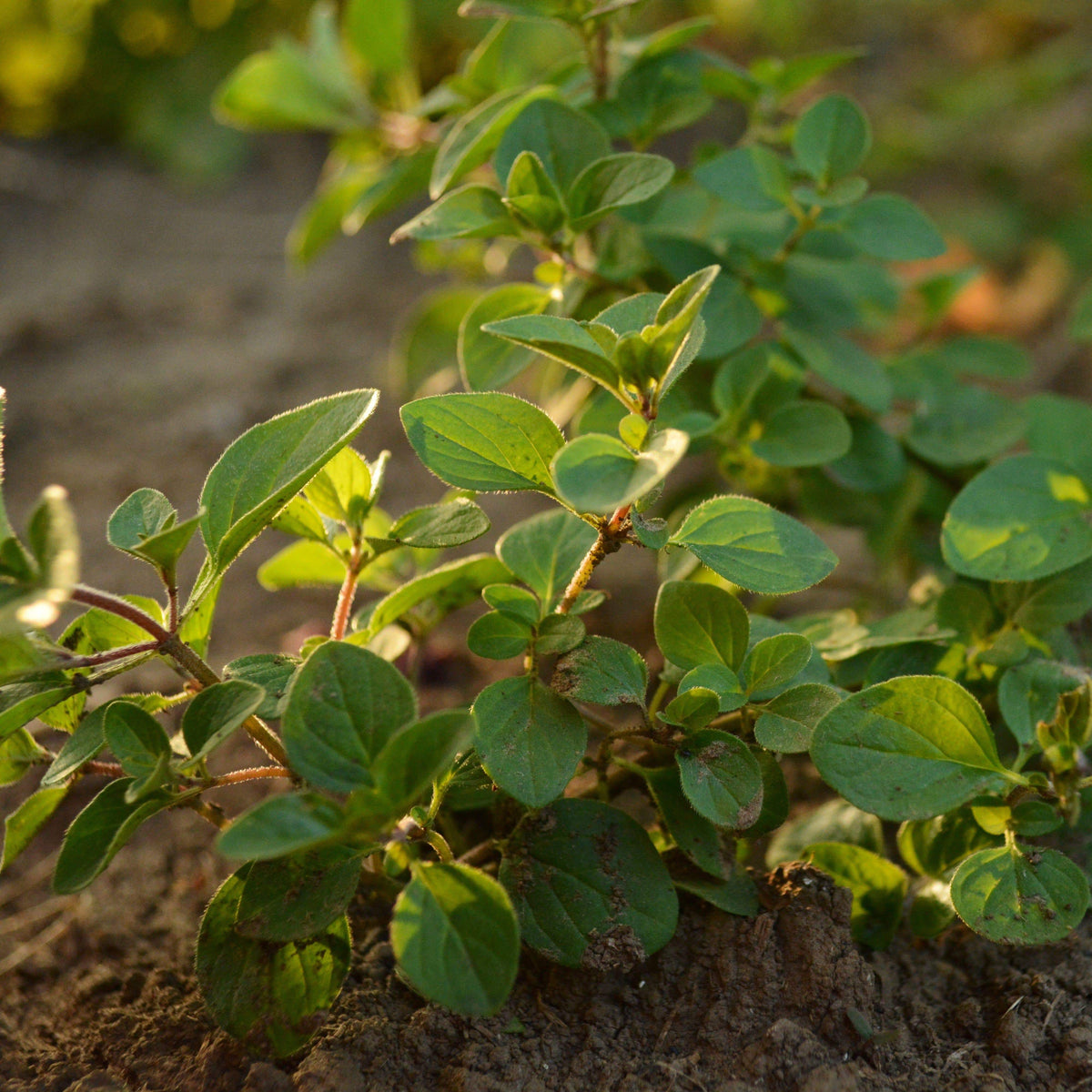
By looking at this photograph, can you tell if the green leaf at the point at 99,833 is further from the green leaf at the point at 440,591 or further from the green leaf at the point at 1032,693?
the green leaf at the point at 1032,693

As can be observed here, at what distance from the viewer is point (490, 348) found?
1351 mm

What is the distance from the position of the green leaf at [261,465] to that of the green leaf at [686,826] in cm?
48

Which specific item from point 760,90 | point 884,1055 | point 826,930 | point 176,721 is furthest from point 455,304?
point 884,1055

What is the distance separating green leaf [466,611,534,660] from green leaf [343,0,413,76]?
1.35m

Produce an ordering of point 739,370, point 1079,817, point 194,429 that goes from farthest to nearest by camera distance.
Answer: point 194,429
point 739,370
point 1079,817

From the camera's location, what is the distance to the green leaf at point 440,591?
3.57ft

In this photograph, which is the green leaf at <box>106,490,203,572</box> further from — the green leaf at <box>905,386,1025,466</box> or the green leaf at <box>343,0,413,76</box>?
the green leaf at <box>343,0,413,76</box>

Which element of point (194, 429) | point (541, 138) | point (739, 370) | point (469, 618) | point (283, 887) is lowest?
point (469, 618)

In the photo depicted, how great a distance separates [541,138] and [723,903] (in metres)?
0.94

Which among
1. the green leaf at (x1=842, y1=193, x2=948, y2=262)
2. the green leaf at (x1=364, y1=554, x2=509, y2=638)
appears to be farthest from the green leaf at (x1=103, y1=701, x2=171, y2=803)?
the green leaf at (x1=842, y1=193, x2=948, y2=262)

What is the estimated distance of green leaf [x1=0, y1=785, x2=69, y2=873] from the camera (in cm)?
101

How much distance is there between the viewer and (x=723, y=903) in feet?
3.52

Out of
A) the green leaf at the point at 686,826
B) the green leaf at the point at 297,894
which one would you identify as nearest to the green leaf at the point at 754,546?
the green leaf at the point at 686,826

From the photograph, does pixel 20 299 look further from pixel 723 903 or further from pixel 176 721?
pixel 723 903
